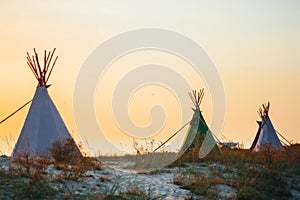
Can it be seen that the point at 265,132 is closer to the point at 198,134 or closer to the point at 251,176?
the point at 198,134

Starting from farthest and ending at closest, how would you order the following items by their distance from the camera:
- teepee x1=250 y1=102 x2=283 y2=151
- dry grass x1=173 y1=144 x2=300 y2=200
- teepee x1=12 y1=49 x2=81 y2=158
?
teepee x1=250 y1=102 x2=283 y2=151 < teepee x1=12 y1=49 x2=81 y2=158 < dry grass x1=173 y1=144 x2=300 y2=200

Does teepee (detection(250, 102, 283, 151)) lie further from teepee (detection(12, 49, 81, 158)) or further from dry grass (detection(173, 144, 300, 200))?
teepee (detection(12, 49, 81, 158))

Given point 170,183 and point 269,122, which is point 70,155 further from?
point 269,122

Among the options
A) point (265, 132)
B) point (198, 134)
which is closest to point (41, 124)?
point (198, 134)

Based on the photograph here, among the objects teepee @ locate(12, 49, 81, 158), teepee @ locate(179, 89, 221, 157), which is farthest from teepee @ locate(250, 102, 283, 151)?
teepee @ locate(12, 49, 81, 158)

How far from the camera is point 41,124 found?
998cm

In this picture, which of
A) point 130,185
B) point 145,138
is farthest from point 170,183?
point 145,138

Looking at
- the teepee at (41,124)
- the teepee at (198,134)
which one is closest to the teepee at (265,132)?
the teepee at (198,134)

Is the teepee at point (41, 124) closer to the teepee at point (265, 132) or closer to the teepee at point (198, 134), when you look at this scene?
the teepee at point (198, 134)

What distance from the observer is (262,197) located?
7.14 m

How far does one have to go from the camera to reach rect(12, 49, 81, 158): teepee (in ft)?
Answer: 32.1

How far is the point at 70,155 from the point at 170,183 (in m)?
2.05

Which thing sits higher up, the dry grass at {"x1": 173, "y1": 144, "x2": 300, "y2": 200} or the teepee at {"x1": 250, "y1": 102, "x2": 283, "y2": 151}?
the teepee at {"x1": 250, "y1": 102, "x2": 283, "y2": 151}

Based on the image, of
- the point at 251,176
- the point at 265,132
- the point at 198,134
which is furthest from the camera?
the point at 265,132
